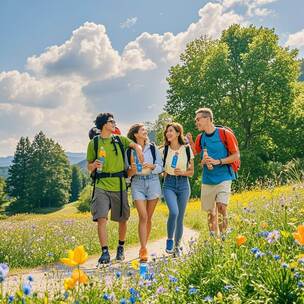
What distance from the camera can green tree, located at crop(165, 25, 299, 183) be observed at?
32469mm

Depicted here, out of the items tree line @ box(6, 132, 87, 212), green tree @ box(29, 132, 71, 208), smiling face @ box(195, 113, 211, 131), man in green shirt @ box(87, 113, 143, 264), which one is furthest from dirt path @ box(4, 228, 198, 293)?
green tree @ box(29, 132, 71, 208)

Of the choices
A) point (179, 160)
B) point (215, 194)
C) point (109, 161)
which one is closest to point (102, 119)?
point (109, 161)

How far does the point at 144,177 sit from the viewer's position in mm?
7934

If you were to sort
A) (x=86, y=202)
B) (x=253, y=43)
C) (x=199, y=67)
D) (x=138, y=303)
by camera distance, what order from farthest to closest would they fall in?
(x=86, y=202) < (x=199, y=67) < (x=253, y=43) < (x=138, y=303)

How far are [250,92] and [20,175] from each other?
2192 inches

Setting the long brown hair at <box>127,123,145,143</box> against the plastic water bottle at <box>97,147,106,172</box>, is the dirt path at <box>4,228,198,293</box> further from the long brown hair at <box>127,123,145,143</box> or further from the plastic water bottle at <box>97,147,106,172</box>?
the long brown hair at <box>127,123,145,143</box>

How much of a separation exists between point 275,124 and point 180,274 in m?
29.9

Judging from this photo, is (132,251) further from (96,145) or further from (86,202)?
(86,202)

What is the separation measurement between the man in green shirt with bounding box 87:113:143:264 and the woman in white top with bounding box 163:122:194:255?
2.08ft

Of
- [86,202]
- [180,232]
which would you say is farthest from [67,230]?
[86,202]

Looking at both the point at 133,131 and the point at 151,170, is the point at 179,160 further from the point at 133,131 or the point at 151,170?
the point at 133,131

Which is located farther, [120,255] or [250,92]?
[250,92]

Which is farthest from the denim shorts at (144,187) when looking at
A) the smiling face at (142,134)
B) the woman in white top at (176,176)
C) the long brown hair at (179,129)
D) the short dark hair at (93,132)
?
the short dark hair at (93,132)

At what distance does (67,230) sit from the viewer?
10.8 metres
